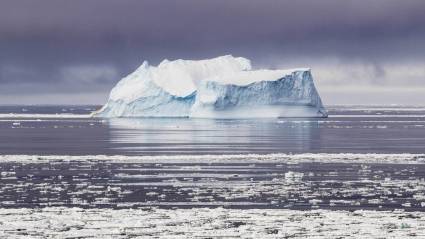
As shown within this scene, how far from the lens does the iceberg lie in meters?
75.3

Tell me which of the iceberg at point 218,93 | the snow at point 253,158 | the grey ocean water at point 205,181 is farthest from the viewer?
the iceberg at point 218,93

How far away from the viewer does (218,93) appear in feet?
248

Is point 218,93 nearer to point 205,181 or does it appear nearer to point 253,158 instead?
point 253,158

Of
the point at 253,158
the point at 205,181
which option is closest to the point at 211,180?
the point at 205,181

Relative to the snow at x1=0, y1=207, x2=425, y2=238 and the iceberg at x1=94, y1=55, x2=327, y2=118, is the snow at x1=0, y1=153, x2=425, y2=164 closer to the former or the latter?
the snow at x1=0, y1=207, x2=425, y2=238

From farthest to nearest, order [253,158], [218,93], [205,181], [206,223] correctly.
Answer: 1. [218,93]
2. [253,158]
3. [205,181]
4. [206,223]

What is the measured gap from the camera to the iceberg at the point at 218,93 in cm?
7531

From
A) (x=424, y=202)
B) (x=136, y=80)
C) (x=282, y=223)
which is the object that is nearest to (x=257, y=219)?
(x=282, y=223)

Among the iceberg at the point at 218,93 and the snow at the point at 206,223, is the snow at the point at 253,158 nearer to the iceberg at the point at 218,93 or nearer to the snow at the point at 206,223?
the snow at the point at 206,223

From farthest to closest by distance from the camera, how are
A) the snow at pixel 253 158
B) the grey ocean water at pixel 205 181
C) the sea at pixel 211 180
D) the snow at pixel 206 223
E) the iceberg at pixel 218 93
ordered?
the iceberg at pixel 218 93, the snow at pixel 253 158, the grey ocean water at pixel 205 181, the sea at pixel 211 180, the snow at pixel 206 223

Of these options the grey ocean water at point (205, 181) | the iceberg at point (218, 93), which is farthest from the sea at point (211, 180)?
the iceberg at point (218, 93)

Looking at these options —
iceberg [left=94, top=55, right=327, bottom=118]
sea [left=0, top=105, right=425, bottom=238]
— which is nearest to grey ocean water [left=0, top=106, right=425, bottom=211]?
sea [left=0, top=105, right=425, bottom=238]

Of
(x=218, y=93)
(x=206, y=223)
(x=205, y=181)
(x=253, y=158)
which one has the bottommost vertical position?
(x=206, y=223)

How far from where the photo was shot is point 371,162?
32500 millimetres
